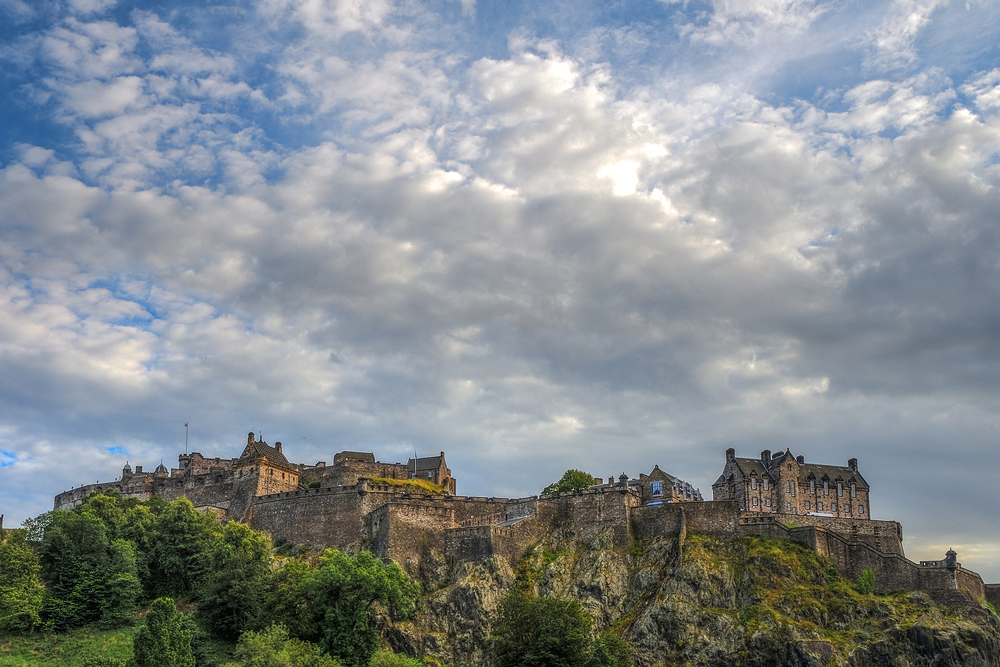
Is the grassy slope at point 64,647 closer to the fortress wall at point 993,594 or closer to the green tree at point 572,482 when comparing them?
the green tree at point 572,482

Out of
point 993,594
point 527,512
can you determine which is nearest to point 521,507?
point 527,512

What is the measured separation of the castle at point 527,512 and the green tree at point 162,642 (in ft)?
67.3

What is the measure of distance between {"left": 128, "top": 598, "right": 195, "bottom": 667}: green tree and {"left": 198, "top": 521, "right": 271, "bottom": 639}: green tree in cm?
885

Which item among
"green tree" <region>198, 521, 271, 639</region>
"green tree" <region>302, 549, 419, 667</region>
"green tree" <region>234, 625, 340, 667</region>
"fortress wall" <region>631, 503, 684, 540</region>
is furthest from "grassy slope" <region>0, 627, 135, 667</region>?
"fortress wall" <region>631, 503, 684, 540</region>

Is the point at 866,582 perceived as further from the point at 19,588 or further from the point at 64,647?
the point at 19,588

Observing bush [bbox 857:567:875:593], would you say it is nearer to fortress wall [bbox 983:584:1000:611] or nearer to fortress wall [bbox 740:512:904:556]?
fortress wall [bbox 740:512:904:556]

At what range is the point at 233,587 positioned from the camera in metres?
69.9

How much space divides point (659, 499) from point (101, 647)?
50.8 metres

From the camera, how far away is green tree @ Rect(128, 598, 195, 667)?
188 feet

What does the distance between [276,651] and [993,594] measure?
61.3 metres

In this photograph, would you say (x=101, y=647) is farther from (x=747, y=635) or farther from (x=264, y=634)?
(x=747, y=635)

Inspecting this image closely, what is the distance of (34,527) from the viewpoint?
75.1 metres

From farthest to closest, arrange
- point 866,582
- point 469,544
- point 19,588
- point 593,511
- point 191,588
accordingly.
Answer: point 593,511
point 469,544
point 191,588
point 866,582
point 19,588

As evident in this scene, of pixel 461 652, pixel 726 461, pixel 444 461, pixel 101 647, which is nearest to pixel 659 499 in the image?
pixel 726 461
